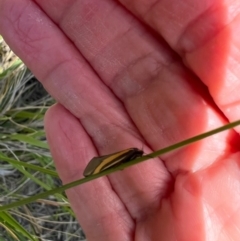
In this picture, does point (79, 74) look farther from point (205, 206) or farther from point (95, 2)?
point (205, 206)

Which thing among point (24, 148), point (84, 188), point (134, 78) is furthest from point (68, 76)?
point (24, 148)

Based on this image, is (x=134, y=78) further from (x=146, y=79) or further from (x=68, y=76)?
(x=68, y=76)

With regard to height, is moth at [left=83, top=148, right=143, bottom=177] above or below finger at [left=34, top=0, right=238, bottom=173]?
below

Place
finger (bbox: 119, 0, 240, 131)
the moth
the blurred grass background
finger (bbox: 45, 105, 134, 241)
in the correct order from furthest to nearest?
1. the blurred grass background
2. finger (bbox: 45, 105, 134, 241)
3. finger (bbox: 119, 0, 240, 131)
4. the moth

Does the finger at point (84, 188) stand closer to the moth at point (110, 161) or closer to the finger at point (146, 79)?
the finger at point (146, 79)

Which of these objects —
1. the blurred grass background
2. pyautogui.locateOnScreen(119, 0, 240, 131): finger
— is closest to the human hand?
pyautogui.locateOnScreen(119, 0, 240, 131): finger

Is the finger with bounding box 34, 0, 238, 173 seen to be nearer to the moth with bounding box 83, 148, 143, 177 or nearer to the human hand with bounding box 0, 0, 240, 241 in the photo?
the human hand with bounding box 0, 0, 240, 241

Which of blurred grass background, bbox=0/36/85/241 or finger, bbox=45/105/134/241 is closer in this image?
finger, bbox=45/105/134/241

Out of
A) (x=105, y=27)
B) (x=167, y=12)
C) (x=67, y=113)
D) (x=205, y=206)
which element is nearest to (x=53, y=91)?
(x=67, y=113)

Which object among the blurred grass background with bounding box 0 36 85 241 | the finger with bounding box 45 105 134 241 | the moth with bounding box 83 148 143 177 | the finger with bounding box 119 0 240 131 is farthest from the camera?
the blurred grass background with bounding box 0 36 85 241
